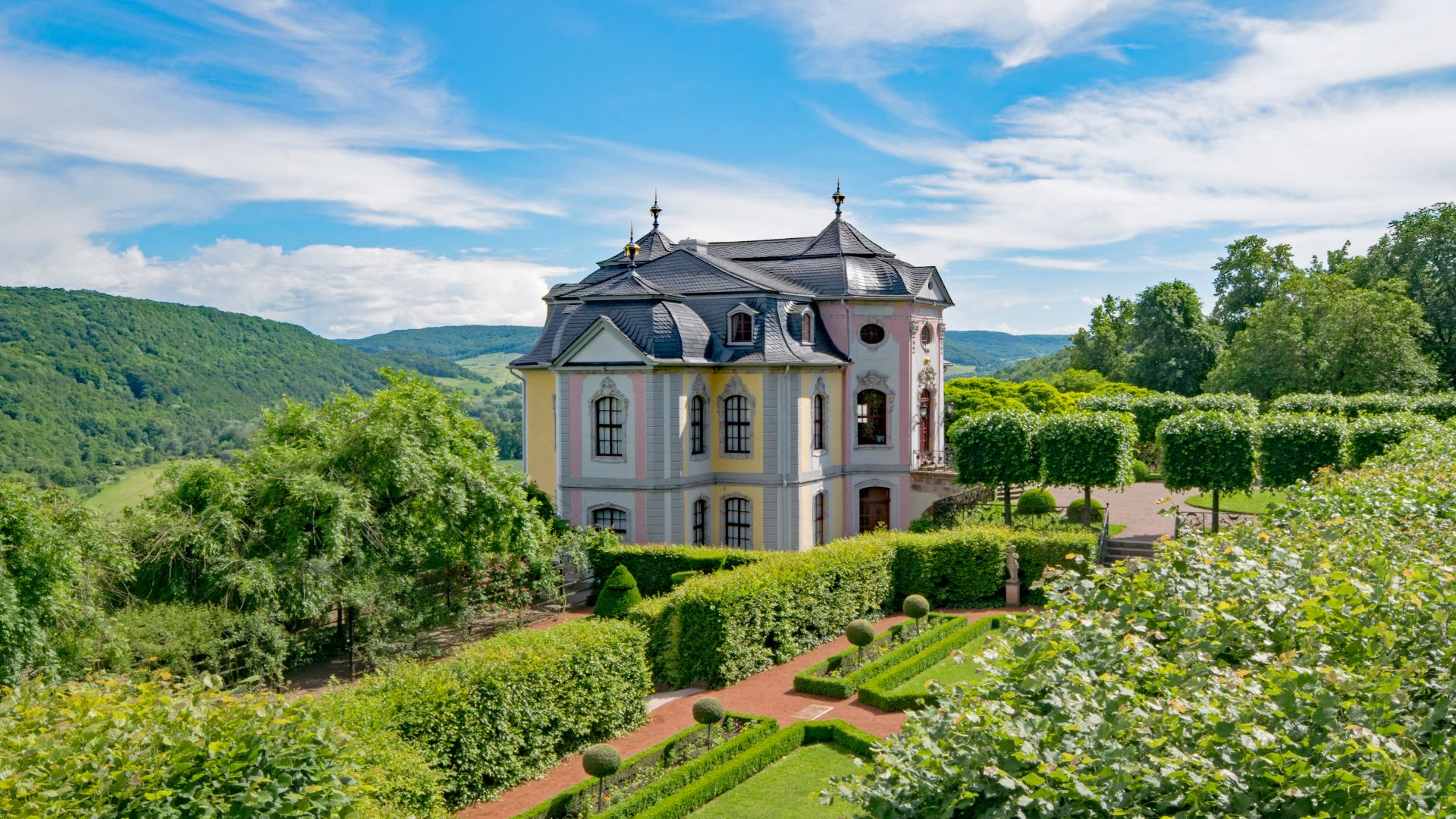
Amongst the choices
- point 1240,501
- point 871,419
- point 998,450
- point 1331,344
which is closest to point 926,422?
point 871,419

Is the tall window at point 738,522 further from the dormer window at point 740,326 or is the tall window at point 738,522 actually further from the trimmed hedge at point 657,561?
the dormer window at point 740,326

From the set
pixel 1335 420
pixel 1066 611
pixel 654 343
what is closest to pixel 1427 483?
pixel 1066 611

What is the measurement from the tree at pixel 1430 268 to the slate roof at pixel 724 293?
3794 centimetres

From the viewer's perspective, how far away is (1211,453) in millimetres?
32781

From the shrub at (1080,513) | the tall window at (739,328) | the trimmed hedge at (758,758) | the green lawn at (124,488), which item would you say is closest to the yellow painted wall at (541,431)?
the tall window at (739,328)

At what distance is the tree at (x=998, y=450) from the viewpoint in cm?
3444

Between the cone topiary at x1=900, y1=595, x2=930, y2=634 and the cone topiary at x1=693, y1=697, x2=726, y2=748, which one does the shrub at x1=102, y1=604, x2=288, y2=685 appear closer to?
the cone topiary at x1=693, y1=697, x2=726, y2=748

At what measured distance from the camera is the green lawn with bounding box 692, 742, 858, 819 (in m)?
15.4

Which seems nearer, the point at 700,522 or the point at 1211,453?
the point at 1211,453

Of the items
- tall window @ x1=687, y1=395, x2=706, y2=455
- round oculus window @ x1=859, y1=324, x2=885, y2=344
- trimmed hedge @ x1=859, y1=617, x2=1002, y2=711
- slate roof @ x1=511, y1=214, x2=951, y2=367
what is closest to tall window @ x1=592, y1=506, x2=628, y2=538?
tall window @ x1=687, y1=395, x2=706, y2=455

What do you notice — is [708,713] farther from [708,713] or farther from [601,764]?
[601,764]

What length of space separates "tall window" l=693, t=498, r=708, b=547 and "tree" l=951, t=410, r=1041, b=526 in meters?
8.98

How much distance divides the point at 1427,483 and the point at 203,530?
2283 centimetres

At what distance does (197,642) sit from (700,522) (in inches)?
710
